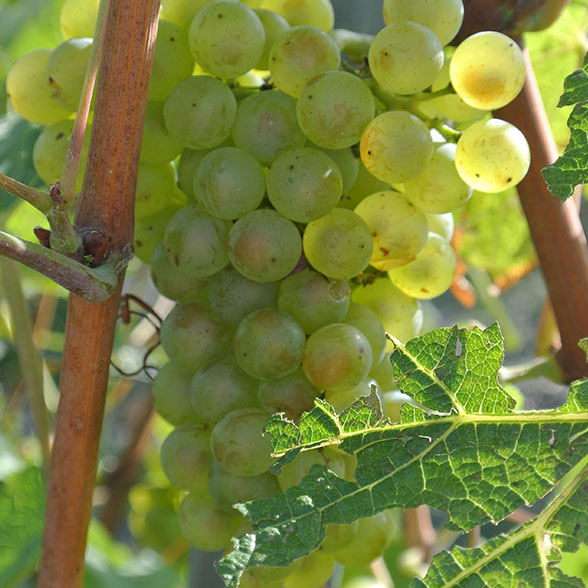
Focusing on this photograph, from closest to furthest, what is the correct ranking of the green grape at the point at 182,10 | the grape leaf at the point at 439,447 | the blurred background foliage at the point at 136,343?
the grape leaf at the point at 439,447
the green grape at the point at 182,10
the blurred background foliage at the point at 136,343

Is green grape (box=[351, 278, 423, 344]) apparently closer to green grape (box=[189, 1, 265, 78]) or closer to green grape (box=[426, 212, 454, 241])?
green grape (box=[426, 212, 454, 241])

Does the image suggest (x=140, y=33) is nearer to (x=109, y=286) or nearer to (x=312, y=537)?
(x=109, y=286)

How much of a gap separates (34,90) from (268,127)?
5.7 inches

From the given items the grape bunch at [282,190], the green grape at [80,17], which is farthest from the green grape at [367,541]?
the green grape at [80,17]

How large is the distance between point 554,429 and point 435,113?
0.20 m

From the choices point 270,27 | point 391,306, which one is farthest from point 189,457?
point 270,27

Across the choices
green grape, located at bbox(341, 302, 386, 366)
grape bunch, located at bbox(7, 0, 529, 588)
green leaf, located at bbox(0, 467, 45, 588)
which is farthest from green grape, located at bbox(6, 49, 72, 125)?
green leaf, located at bbox(0, 467, 45, 588)

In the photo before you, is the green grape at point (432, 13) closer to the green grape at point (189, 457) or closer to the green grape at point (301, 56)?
the green grape at point (301, 56)

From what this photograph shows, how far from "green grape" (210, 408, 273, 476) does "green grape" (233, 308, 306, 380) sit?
2 centimetres

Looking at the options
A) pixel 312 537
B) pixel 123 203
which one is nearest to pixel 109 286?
pixel 123 203

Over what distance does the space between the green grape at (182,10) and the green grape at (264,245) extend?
125mm

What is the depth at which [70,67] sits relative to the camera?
16.4 inches

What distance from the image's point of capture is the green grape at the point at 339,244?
396 mm

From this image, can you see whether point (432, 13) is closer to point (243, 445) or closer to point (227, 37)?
point (227, 37)
